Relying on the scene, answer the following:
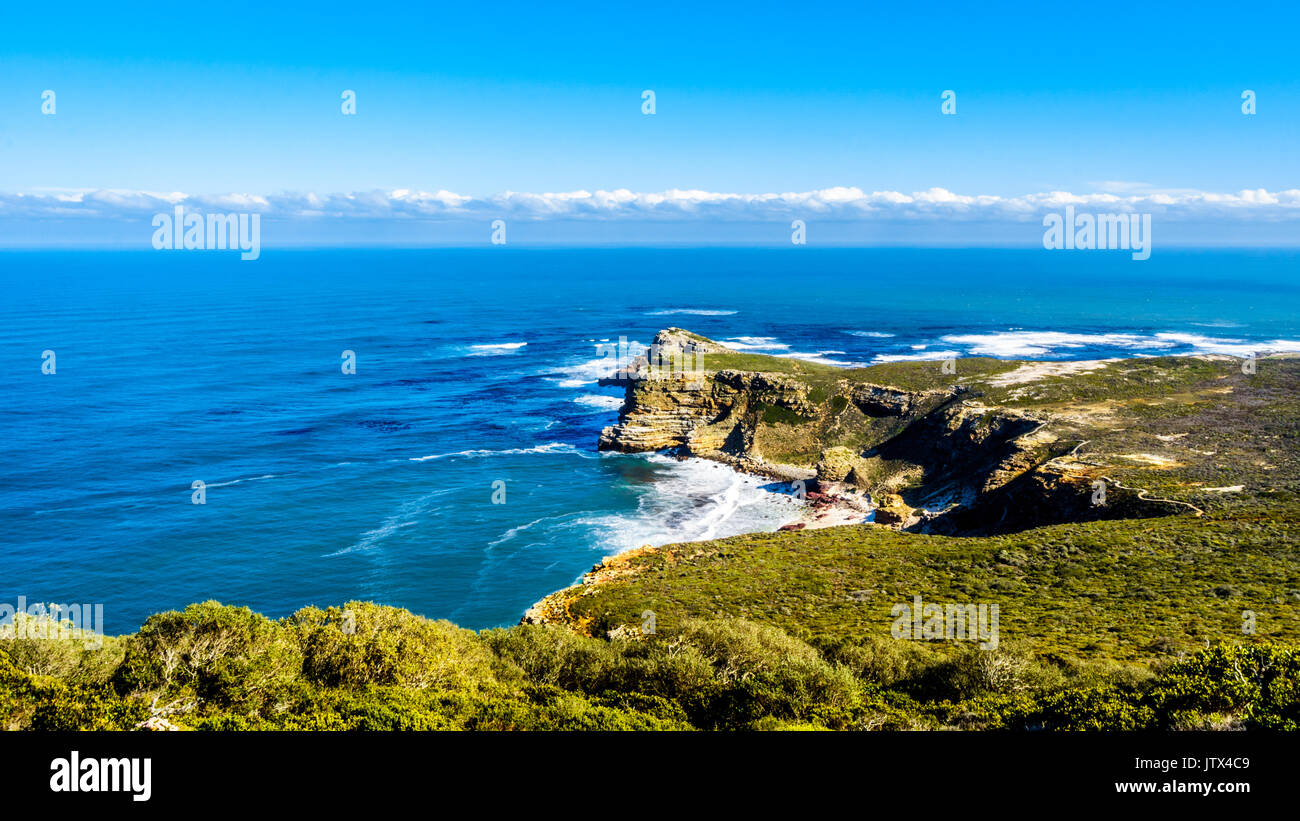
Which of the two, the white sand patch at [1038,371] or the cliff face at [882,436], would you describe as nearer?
the cliff face at [882,436]

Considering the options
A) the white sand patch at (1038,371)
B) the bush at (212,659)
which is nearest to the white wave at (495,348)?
the white sand patch at (1038,371)

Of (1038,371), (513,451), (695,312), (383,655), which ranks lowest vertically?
(513,451)

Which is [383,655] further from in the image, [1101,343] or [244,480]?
[1101,343]

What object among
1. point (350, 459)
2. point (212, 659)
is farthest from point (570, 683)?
point (350, 459)

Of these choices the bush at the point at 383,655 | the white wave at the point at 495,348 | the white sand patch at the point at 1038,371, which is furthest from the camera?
the white wave at the point at 495,348

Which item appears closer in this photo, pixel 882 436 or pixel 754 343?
pixel 882 436

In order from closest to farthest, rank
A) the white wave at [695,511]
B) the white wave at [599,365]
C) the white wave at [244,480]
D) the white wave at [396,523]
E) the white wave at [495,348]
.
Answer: the white wave at [396,523] < the white wave at [695,511] < the white wave at [244,480] < the white wave at [599,365] < the white wave at [495,348]

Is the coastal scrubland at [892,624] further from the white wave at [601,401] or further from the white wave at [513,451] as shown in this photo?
the white wave at [601,401]
